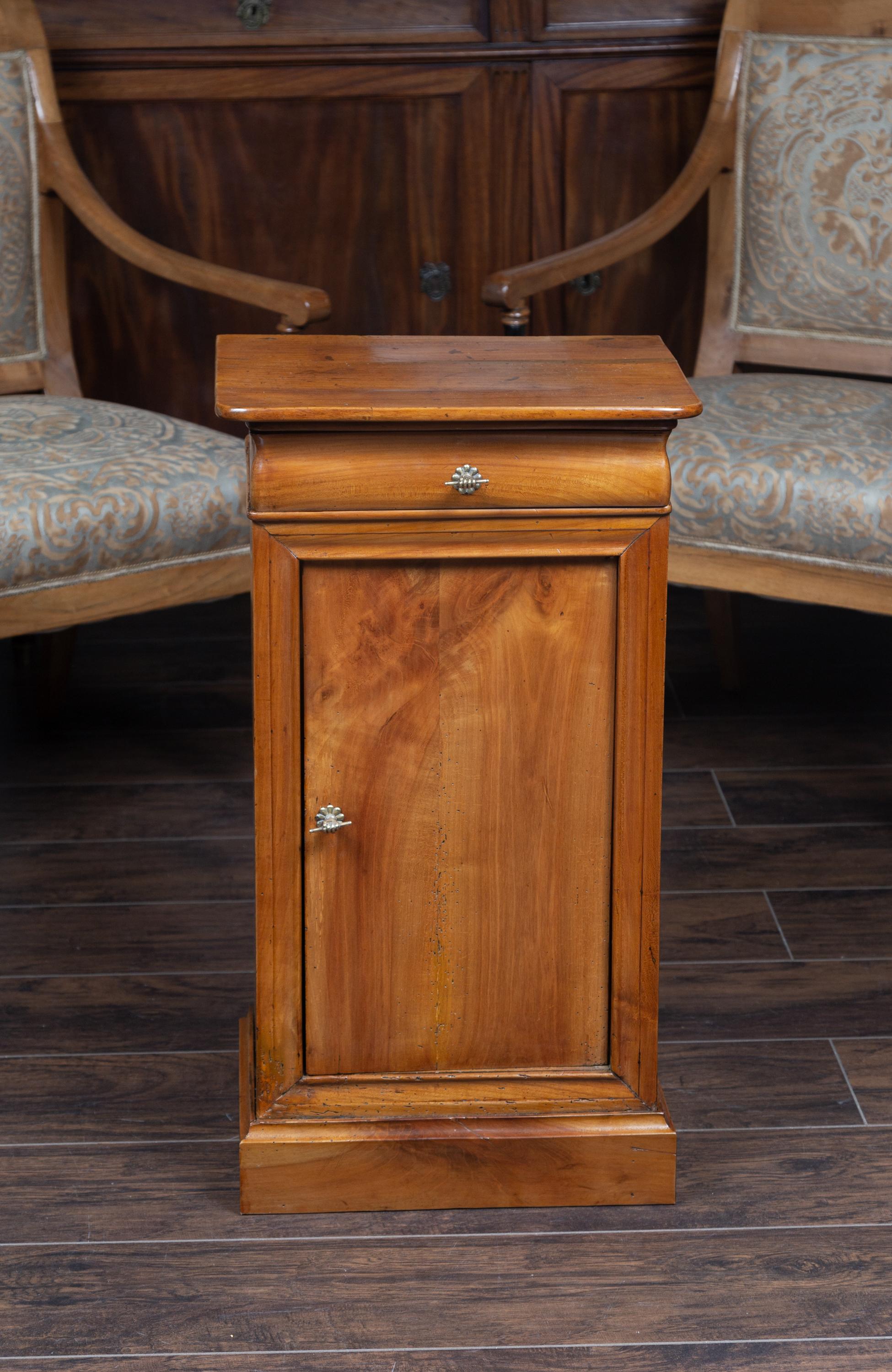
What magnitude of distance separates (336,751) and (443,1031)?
30 cm

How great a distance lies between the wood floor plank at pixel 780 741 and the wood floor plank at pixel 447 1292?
0.95m

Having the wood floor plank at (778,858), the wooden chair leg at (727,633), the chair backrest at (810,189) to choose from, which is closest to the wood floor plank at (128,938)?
the wood floor plank at (778,858)

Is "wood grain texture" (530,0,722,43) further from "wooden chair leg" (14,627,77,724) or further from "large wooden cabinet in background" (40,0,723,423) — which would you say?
"wooden chair leg" (14,627,77,724)

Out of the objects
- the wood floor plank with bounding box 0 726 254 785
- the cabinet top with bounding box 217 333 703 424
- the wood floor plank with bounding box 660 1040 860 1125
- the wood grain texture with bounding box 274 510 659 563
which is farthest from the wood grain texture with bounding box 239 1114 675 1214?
the wood floor plank with bounding box 0 726 254 785

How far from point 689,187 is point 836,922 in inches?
42.8

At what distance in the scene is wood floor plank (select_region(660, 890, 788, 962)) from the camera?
6.12 feet

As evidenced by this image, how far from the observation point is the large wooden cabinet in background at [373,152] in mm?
2408

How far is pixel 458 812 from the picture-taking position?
54.9 inches

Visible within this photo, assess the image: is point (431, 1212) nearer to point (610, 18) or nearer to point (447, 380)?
point (447, 380)

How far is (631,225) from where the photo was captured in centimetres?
223

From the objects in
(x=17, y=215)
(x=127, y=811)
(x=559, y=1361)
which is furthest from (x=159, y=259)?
(x=559, y=1361)

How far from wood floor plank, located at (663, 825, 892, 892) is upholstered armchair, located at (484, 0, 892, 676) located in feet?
1.22

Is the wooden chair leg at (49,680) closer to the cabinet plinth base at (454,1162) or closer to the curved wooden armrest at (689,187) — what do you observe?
the curved wooden armrest at (689,187)

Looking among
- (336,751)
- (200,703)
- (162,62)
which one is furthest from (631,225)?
(336,751)
